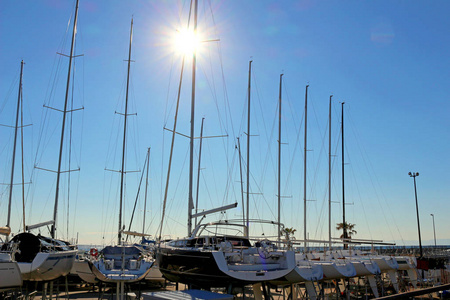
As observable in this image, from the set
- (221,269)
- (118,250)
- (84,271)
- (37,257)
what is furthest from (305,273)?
(84,271)

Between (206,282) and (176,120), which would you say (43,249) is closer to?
(206,282)

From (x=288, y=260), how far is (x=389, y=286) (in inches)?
679

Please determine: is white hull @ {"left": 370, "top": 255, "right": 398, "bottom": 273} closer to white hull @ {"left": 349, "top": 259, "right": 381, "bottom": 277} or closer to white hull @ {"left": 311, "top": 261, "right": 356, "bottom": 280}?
white hull @ {"left": 349, "top": 259, "right": 381, "bottom": 277}


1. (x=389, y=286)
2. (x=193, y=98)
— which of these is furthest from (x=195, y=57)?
(x=389, y=286)

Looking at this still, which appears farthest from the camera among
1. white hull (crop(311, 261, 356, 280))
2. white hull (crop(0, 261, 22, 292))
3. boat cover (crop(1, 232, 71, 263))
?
white hull (crop(311, 261, 356, 280))

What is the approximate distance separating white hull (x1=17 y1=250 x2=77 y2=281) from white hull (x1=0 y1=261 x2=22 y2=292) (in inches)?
91.3

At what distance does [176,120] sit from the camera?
25.1 meters

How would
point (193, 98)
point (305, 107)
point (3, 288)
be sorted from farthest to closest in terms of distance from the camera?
point (305, 107)
point (193, 98)
point (3, 288)

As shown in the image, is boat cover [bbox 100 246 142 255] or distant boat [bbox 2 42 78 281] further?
boat cover [bbox 100 246 142 255]

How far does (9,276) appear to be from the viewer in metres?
Answer: 14.0

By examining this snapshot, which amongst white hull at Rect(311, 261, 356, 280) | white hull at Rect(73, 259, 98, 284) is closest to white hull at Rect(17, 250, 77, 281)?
white hull at Rect(73, 259, 98, 284)

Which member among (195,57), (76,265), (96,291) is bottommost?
(96,291)

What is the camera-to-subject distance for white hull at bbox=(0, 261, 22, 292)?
1383cm

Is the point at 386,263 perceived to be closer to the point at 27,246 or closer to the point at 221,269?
the point at 221,269
